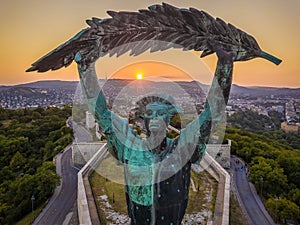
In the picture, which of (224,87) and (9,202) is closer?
(224,87)

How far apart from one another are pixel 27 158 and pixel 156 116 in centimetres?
3431

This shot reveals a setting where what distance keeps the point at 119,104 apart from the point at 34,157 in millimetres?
34146

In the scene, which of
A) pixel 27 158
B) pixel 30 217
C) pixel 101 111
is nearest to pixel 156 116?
pixel 101 111

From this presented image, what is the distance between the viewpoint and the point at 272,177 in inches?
839

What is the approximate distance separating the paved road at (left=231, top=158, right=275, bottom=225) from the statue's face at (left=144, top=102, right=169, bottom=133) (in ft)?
50.8

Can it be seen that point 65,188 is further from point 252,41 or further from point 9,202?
point 252,41

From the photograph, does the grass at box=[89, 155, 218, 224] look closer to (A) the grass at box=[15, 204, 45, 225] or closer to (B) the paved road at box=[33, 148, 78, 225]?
(B) the paved road at box=[33, 148, 78, 225]

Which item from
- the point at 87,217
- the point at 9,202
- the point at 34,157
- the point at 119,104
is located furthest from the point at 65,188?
the point at 119,104

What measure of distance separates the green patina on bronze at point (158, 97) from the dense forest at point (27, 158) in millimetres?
18910

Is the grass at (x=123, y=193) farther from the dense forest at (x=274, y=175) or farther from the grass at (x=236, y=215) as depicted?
the dense forest at (x=274, y=175)

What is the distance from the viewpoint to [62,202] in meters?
19.2

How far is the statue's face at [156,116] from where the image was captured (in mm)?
2609

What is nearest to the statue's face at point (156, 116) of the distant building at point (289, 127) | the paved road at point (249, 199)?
the paved road at point (249, 199)

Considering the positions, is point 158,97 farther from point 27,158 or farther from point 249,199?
point 27,158
